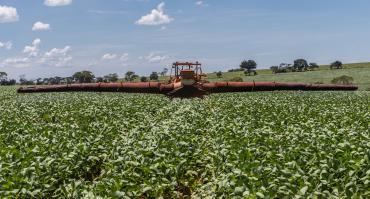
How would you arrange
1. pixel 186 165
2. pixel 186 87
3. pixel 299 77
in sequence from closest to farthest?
pixel 186 165, pixel 186 87, pixel 299 77

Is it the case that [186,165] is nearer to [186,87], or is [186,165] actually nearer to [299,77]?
[186,87]

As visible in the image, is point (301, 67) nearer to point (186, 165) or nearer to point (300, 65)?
point (300, 65)

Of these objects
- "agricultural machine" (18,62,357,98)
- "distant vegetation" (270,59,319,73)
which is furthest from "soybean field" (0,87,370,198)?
"distant vegetation" (270,59,319,73)

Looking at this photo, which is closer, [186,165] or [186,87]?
[186,165]

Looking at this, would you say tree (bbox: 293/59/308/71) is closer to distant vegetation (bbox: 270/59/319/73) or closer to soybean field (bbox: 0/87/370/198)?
distant vegetation (bbox: 270/59/319/73)

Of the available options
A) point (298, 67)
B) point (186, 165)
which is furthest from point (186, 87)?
point (298, 67)

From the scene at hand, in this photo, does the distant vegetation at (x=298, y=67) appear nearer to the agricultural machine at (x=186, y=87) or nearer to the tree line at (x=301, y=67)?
the tree line at (x=301, y=67)

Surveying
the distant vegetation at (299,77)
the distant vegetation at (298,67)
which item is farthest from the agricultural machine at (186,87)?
the distant vegetation at (298,67)

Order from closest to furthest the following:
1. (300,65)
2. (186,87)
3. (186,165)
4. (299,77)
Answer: (186,165) < (186,87) < (299,77) < (300,65)

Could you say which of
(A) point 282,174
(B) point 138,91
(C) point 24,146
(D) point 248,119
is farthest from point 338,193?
(B) point 138,91

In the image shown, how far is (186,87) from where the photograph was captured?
108ft

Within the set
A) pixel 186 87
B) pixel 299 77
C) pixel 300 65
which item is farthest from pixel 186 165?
pixel 300 65

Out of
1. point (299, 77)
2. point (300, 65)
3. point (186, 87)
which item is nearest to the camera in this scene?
point (186, 87)

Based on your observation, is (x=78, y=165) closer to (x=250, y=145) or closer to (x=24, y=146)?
(x=24, y=146)
